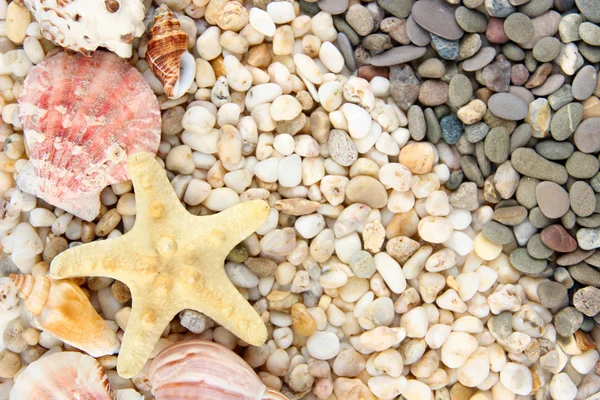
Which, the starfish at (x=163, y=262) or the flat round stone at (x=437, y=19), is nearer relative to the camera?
the starfish at (x=163, y=262)

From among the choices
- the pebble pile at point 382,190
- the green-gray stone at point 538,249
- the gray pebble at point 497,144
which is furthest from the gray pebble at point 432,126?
the green-gray stone at point 538,249

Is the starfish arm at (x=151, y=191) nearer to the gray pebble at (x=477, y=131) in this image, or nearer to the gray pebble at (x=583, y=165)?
the gray pebble at (x=477, y=131)

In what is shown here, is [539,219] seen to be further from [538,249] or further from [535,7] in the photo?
[535,7]

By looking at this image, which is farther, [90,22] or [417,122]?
[417,122]

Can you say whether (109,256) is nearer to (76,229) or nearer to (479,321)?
(76,229)

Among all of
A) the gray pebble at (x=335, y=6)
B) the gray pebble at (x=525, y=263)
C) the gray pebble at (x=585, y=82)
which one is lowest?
the gray pebble at (x=525, y=263)

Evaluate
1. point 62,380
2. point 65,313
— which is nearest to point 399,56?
point 65,313

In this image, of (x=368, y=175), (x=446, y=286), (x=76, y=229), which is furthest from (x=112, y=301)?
(x=446, y=286)
